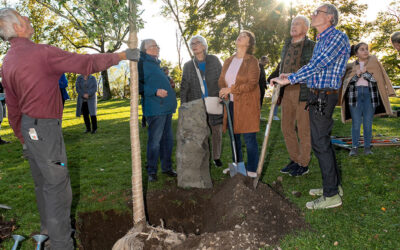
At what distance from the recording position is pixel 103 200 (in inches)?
176

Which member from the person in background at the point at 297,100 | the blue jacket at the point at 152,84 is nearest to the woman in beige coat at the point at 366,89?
the person in background at the point at 297,100

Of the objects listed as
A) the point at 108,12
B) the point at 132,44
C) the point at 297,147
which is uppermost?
the point at 108,12

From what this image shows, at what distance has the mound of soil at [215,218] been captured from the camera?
3039 mm

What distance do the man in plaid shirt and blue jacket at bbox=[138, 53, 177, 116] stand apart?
2.17 meters

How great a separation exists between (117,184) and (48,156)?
2444 millimetres

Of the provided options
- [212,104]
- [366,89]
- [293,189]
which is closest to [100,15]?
[212,104]

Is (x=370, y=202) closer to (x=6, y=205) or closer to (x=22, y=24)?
(x=22, y=24)

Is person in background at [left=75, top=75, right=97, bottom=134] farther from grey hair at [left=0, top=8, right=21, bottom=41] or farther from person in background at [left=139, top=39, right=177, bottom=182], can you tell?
grey hair at [left=0, top=8, right=21, bottom=41]

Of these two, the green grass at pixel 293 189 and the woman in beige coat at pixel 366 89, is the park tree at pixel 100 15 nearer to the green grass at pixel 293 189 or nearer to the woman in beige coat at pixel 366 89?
the green grass at pixel 293 189

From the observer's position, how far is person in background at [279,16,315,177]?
468cm

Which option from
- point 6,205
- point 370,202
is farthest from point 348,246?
point 6,205

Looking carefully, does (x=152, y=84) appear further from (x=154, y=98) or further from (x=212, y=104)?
(x=212, y=104)

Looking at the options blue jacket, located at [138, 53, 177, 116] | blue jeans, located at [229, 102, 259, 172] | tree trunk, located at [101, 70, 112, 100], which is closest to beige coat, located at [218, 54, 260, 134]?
blue jeans, located at [229, 102, 259, 172]

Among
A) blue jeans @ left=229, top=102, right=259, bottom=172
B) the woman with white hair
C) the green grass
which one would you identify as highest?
the woman with white hair
